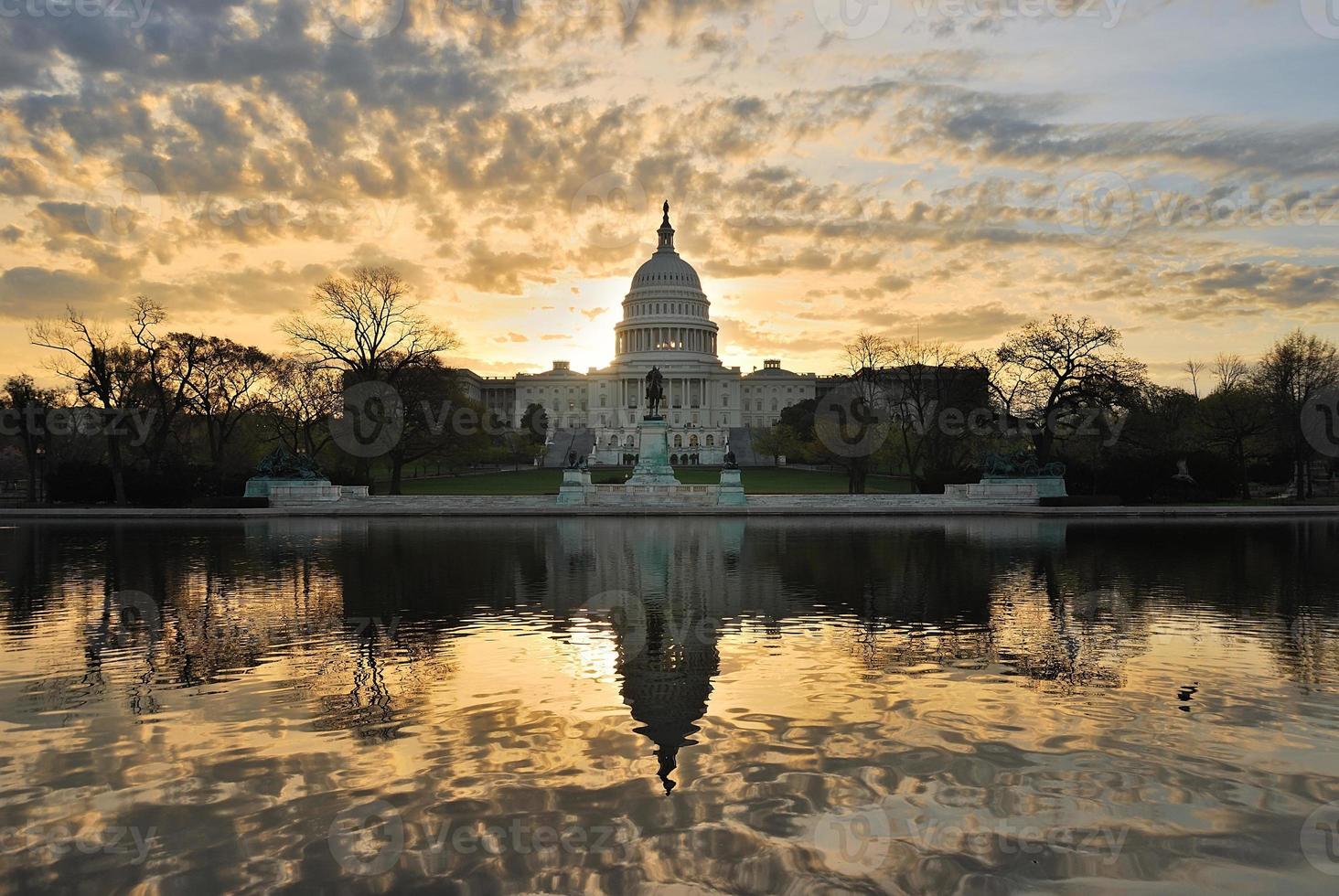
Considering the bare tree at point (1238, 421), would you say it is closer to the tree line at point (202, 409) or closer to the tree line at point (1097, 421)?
the tree line at point (1097, 421)

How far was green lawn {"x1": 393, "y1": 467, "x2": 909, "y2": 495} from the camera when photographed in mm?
65812

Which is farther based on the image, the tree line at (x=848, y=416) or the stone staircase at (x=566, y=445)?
the stone staircase at (x=566, y=445)

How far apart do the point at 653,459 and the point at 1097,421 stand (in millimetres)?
29703

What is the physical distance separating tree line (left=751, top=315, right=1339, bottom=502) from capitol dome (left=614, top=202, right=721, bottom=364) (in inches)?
3676

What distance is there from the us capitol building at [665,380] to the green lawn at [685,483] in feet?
226

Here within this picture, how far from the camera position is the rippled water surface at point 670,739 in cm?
608

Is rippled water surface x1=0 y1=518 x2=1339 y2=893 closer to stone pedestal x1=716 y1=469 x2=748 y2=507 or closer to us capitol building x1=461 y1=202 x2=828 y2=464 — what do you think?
stone pedestal x1=716 y1=469 x2=748 y2=507

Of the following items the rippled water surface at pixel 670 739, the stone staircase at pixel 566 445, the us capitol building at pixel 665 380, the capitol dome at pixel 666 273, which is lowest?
the rippled water surface at pixel 670 739

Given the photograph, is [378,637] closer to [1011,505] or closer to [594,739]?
[594,739]

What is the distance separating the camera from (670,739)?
851 cm

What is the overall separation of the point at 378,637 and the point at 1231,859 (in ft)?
33.4

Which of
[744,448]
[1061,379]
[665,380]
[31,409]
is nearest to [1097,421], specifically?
[1061,379]

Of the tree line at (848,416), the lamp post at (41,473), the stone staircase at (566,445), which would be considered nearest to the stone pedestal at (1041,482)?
the tree line at (848,416)

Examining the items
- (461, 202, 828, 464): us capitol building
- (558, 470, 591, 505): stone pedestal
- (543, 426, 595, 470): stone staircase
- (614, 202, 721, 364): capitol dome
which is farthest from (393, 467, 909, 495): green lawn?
(614, 202, 721, 364): capitol dome
